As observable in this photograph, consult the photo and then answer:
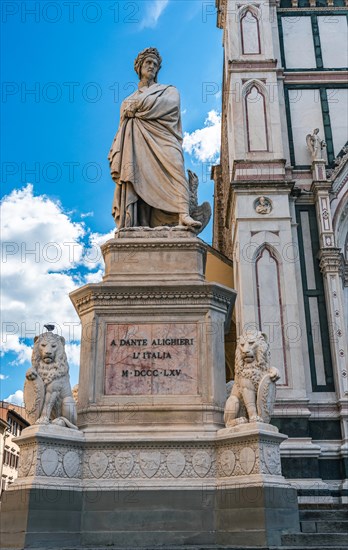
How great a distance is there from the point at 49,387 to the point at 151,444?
4.33ft

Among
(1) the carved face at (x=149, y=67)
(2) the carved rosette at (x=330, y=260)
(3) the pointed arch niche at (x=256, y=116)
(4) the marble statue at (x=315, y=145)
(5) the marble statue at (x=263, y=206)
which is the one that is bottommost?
(2) the carved rosette at (x=330, y=260)

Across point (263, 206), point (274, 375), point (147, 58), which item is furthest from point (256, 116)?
point (274, 375)

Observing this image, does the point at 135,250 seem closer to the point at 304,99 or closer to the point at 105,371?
the point at 105,371

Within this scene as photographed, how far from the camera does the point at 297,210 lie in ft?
51.1

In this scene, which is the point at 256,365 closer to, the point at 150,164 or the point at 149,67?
the point at 150,164

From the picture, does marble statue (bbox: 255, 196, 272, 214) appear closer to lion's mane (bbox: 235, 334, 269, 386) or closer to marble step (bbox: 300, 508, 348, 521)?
lion's mane (bbox: 235, 334, 269, 386)

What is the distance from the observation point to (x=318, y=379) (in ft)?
45.7

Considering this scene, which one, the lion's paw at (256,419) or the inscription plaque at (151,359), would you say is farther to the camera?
the inscription plaque at (151,359)

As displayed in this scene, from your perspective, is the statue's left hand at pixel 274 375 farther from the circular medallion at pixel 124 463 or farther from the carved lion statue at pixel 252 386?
the circular medallion at pixel 124 463

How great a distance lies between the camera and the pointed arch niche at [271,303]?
45.2 ft

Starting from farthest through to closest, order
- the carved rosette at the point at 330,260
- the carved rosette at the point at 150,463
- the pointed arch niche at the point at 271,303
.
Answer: the carved rosette at the point at 330,260
the pointed arch niche at the point at 271,303
the carved rosette at the point at 150,463

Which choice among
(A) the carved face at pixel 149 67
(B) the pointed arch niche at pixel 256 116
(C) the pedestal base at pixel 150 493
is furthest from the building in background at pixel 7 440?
(C) the pedestal base at pixel 150 493

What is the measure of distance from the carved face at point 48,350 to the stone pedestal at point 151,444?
1.82ft

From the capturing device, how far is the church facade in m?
13.3
